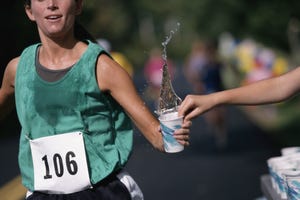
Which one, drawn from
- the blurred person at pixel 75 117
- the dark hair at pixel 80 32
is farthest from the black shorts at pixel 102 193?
the dark hair at pixel 80 32

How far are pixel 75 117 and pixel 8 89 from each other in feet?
2.18

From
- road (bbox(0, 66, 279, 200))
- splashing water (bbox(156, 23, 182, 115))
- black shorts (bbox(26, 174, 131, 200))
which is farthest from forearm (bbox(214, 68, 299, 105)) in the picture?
road (bbox(0, 66, 279, 200))

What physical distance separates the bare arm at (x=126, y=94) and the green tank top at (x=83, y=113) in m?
0.05

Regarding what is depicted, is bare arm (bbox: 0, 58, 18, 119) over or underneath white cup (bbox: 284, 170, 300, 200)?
over

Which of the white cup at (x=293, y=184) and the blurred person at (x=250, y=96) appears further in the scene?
the white cup at (x=293, y=184)

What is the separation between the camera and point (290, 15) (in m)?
14.3

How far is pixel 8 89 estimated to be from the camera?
4062mm

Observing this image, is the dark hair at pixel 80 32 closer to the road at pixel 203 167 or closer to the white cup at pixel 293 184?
the white cup at pixel 293 184

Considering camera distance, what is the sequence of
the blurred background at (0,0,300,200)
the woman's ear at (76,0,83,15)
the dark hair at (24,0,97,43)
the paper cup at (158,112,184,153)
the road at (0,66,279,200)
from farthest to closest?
the blurred background at (0,0,300,200) → the road at (0,66,279,200) → the dark hair at (24,0,97,43) → the woman's ear at (76,0,83,15) → the paper cup at (158,112,184,153)

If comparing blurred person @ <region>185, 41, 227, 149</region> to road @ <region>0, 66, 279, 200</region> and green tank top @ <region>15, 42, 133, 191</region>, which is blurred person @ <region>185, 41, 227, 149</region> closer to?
road @ <region>0, 66, 279, 200</region>

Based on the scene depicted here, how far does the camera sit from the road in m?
8.98

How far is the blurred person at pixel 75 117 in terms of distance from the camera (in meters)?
3.57

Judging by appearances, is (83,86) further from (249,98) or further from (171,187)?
(171,187)

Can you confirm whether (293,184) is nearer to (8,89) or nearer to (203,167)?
(8,89)
